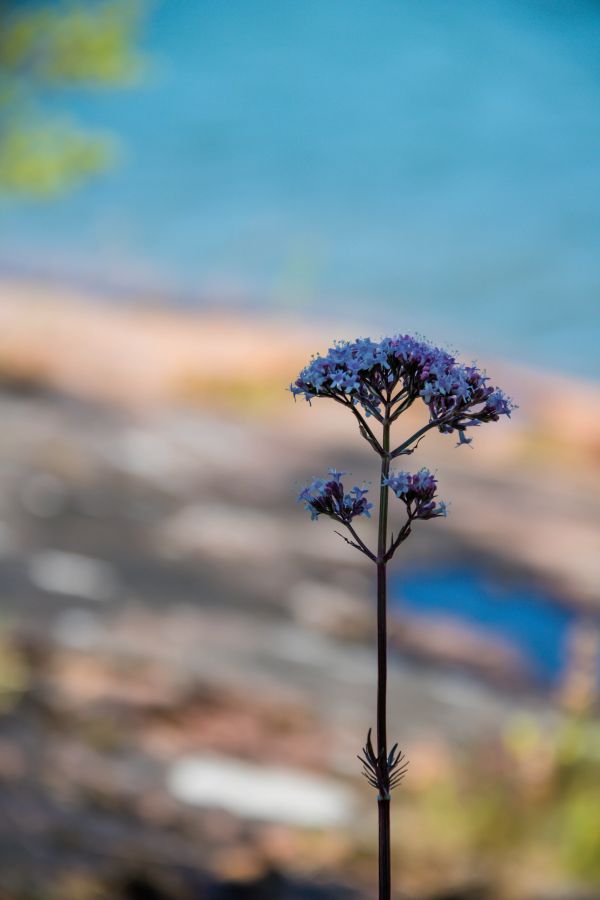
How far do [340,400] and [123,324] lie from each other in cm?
978

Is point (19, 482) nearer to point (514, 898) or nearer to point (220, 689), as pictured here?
point (220, 689)

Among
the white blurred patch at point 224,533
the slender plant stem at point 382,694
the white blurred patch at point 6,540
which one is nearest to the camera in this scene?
the slender plant stem at point 382,694

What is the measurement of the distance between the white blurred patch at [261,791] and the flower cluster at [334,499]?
3.18m

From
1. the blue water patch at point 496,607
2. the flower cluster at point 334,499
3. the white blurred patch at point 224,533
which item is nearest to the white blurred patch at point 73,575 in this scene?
the white blurred patch at point 224,533

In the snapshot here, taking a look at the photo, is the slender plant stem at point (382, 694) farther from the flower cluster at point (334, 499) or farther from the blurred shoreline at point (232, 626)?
the blurred shoreline at point (232, 626)

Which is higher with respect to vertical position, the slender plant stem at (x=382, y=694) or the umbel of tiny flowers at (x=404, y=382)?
the umbel of tiny flowers at (x=404, y=382)

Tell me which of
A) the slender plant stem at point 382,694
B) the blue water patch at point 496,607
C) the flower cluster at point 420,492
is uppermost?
the blue water patch at point 496,607

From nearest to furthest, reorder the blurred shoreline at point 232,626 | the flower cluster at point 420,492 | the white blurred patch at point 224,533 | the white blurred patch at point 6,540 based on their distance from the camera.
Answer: the flower cluster at point 420,492
the blurred shoreline at point 232,626
the white blurred patch at point 6,540
the white blurred patch at point 224,533

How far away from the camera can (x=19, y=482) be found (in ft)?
22.2

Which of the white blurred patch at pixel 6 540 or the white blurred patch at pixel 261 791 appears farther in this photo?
the white blurred patch at pixel 6 540

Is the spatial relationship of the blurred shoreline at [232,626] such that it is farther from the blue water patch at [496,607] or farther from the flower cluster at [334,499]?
the flower cluster at [334,499]

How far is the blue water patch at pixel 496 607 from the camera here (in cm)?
616

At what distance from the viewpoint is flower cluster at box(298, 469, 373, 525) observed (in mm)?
924

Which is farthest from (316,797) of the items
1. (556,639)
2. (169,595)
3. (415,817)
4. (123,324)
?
(123,324)
